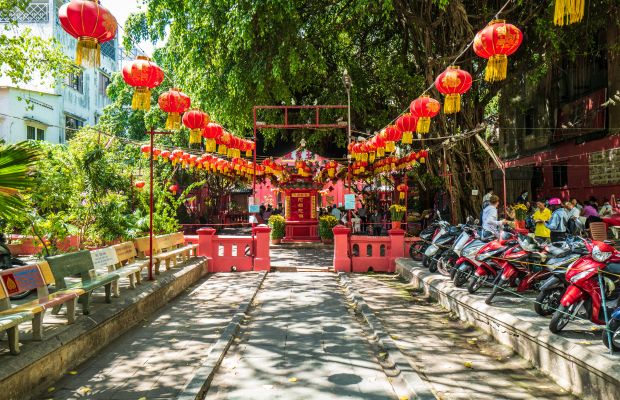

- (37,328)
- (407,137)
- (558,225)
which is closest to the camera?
(37,328)

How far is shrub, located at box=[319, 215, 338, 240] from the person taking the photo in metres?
20.2

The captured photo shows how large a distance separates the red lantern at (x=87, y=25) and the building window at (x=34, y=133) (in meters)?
22.4

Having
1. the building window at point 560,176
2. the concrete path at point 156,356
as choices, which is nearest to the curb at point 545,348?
the concrete path at point 156,356

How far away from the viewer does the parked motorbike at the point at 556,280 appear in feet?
19.3

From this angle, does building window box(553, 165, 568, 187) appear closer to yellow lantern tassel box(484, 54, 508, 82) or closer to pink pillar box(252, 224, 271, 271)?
pink pillar box(252, 224, 271, 271)

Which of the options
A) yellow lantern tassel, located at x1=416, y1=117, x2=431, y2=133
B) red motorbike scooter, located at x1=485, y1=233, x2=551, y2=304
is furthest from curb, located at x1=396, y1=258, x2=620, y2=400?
yellow lantern tassel, located at x1=416, y1=117, x2=431, y2=133

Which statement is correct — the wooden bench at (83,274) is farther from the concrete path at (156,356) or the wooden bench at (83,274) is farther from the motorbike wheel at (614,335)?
the motorbike wheel at (614,335)

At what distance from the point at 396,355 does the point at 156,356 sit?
2854mm

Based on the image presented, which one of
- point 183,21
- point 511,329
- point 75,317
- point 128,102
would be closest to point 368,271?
point 511,329

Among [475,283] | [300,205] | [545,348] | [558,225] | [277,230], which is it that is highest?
[300,205]

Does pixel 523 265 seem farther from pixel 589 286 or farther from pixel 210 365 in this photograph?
pixel 210 365

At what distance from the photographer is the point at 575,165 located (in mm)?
17500

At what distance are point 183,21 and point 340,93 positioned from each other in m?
5.91

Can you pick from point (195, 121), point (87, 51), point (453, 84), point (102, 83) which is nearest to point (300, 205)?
point (195, 121)
